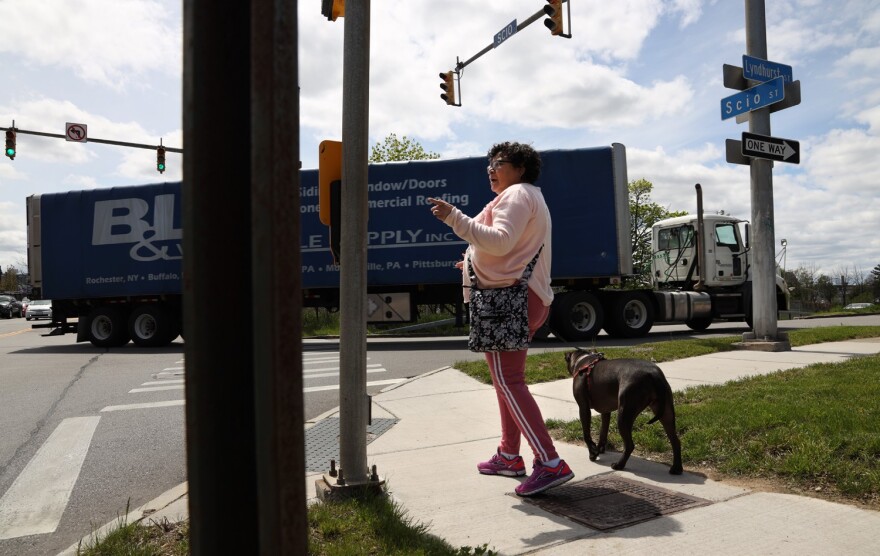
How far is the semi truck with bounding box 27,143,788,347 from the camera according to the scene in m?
13.3

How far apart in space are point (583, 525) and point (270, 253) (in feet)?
7.80

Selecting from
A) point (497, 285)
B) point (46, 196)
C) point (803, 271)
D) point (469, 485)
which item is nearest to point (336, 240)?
point (497, 285)

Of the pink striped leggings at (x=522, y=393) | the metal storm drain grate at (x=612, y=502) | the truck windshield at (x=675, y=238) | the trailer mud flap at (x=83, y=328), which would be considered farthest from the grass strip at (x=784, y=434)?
the trailer mud flap at (x=83, y=328)

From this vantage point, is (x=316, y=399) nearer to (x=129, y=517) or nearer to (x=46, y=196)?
(x=129, y=517)

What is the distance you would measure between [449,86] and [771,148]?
9.22 meters

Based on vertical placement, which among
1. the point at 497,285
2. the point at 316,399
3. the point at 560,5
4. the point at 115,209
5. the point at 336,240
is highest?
the point at 560,5

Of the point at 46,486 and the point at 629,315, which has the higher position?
the point at 629,315

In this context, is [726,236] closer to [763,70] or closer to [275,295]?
[763,70]

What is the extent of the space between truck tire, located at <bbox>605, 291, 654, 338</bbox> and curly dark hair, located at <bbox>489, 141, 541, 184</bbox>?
1053 cm

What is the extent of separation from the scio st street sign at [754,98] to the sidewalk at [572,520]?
20.9 feet

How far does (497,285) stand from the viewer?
3.38 meters

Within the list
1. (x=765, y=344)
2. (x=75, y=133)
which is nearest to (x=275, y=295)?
(x=765, y=344)

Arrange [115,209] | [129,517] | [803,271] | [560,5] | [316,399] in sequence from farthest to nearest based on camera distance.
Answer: [803,271], [115,209], [560,5], [316,399], [129,517]

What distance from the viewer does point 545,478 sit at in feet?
10.6
